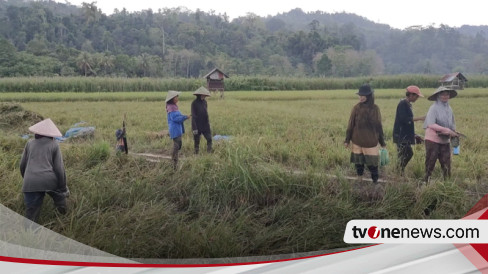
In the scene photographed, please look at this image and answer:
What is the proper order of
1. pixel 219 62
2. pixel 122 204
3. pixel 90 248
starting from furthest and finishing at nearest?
pixel 219 62, pixel 122 204, pixel 90 248

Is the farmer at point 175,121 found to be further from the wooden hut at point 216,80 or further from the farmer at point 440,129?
the farmer at point 440,129

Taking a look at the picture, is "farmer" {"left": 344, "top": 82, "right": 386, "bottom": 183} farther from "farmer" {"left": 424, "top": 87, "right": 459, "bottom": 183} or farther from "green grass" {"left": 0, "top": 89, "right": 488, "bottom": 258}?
"farmer" {"left": 424, "top": 87, "right": 459, "bottom": 183}

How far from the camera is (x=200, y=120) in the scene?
2650 mm

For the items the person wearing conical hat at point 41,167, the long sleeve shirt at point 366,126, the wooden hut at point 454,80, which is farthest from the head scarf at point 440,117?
A: the person wearing conical hat at point 41,167

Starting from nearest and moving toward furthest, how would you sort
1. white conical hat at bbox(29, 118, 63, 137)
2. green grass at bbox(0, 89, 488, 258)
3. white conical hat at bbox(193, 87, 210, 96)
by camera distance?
white conical hat at bbox(29, 118, 63, 137), green grass at bbox(0, 89, 488, 258), white conical hat at bbox(193, 87, 210, 96)

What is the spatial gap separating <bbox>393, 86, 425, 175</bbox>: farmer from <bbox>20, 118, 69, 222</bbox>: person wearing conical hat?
6.04 feet

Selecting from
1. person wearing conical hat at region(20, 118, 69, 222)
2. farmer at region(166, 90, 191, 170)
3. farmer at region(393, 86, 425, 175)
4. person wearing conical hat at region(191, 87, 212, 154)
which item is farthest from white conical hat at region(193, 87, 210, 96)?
farmer at region(393, 86, 425, 175)

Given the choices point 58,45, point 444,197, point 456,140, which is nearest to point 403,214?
point 444,197

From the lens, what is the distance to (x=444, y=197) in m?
2.61

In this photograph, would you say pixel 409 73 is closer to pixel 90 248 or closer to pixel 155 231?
pixel 155 231

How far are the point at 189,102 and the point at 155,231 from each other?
0.75 m

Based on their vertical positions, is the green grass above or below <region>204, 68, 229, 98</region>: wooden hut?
below

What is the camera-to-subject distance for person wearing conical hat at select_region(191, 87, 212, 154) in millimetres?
2631

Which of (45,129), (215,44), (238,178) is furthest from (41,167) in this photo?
(215,44)
